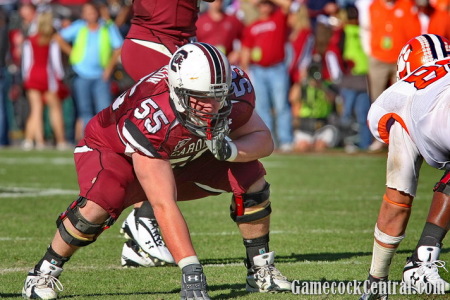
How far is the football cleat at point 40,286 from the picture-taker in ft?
14.3

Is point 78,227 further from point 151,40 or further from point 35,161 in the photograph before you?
point 35,161

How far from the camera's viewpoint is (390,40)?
478 inches

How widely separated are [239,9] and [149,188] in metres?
11.0

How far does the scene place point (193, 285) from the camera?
159 inches

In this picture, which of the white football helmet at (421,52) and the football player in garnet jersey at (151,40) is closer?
the white football helmet at (421,52)

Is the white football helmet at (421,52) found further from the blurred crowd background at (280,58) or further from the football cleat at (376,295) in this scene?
the blurred crowd background at (280,58)

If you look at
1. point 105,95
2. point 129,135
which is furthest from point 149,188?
point 105,95

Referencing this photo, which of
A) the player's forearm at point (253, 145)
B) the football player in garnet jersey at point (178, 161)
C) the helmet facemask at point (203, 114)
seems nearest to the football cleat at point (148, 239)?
the football player in garnet jersey at point (178, 161)

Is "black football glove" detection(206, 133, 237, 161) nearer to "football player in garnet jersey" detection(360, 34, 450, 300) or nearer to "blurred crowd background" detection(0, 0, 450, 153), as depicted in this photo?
"football player in garnet jersey" detection(360, 34, 450, 300)

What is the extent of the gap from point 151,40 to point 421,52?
205 centimetres

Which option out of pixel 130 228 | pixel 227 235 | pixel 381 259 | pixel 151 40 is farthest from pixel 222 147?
pixel 227 235

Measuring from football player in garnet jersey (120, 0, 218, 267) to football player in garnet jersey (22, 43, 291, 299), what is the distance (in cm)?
71

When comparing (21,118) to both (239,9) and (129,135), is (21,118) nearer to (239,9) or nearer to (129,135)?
(239,9)

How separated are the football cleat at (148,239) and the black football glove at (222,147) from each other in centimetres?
118
